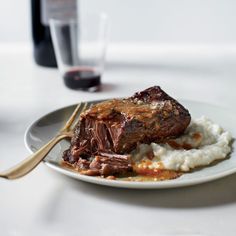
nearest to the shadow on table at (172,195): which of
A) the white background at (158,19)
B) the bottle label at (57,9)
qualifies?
the bottle label at (57,9)

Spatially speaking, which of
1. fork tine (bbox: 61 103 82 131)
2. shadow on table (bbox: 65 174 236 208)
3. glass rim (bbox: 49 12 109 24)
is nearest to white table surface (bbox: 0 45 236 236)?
shadow on table (bbox: 65 174 236 208)

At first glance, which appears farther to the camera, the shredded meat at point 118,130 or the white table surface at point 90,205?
the shredded meat at point 118,130

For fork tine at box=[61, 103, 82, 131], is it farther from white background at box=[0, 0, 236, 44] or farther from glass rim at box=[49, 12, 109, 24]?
white background at box=[0, 0, 236, 44]

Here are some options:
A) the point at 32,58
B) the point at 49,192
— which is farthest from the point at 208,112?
the point at 32,58

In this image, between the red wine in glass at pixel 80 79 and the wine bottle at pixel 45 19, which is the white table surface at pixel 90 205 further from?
the wine bottle at pixel 45 19

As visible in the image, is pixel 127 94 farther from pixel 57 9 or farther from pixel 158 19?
pixel 158 19

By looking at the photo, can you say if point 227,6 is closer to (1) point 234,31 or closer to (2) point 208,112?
(1) point 234,31
